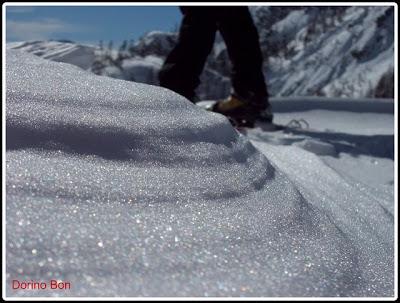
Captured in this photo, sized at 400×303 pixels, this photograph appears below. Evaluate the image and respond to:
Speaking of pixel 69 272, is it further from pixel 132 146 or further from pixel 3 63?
pixel 3 63

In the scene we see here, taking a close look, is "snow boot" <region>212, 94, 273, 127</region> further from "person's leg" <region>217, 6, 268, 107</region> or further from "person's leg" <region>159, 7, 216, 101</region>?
"person's leg" <region>159, 7, 216, 101</region>

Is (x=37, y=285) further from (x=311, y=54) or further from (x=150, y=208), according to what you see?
(x=311, y=54)

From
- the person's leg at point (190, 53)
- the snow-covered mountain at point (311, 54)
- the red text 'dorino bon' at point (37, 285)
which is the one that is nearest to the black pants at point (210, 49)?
the person's leg at point (190, 53)

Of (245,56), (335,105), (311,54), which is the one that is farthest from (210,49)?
(311,54)

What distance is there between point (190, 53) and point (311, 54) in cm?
607

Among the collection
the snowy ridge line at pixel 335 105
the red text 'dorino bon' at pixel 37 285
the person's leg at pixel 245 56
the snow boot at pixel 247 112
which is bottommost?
the snowy ridge line at pixel 335 105

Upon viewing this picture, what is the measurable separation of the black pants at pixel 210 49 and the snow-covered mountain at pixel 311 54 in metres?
1.59

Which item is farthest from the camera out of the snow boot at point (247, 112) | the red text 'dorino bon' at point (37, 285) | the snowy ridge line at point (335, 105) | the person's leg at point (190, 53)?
the snowy ridge line at point (335, 105)

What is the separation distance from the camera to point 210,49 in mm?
2807

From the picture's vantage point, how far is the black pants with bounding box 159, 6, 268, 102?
2709 millimetres

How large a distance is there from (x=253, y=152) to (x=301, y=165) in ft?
1.46

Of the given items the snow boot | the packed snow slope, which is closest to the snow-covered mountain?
the snow boot

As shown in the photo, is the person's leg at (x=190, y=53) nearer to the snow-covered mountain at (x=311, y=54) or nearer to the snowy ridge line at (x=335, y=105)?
the snowy ridge line at (x=335, y=105)

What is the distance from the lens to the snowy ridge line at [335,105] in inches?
128
